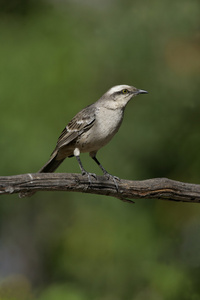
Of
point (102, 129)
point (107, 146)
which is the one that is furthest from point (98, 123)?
point (107, 146)

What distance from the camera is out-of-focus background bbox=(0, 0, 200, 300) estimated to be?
314 inches

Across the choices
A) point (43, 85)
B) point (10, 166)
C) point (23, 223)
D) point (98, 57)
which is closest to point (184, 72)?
point (98, 57)

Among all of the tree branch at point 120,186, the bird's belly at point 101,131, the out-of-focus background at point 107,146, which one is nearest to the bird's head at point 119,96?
the bird's belly at point 101,131

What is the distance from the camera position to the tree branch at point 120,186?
4.75 metres

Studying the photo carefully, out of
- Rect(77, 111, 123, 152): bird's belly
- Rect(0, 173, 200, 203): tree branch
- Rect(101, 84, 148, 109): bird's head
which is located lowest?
Rect(0, 173, 200, 203): tree branch

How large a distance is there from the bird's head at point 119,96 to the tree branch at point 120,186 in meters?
0.93

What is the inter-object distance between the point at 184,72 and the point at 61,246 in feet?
12.2

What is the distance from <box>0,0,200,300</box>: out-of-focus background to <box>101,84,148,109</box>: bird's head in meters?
2.04

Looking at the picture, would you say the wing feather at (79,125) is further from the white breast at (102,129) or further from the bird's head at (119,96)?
the bird's head at (119,96)

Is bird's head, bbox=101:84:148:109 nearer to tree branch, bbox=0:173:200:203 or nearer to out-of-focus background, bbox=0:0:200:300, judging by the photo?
tree branch, bbox=0:173:200:203

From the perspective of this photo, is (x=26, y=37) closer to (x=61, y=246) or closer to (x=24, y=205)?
(x=24, y=205)

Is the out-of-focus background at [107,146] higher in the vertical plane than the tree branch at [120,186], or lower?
higher

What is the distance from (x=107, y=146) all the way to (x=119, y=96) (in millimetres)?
2886

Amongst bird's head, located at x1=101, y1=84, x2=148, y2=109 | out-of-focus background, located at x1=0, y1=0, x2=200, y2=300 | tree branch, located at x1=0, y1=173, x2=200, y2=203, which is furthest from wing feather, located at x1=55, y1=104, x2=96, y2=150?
out-of-focus background, located at x1=0, y1=0, x2=200, y2=300
